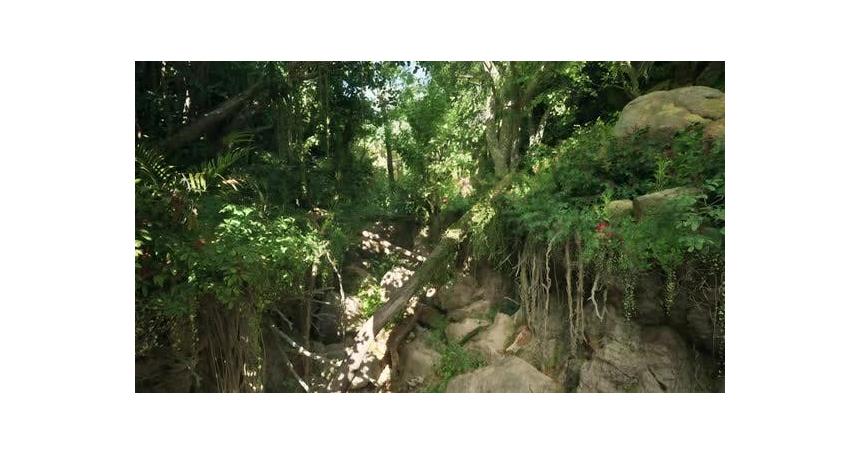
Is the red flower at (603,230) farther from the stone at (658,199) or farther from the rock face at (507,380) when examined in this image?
the rock face at (507,380)

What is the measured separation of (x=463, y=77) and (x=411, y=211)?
1.83 m

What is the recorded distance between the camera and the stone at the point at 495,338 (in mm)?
4520

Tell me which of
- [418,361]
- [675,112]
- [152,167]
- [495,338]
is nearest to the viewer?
[152,167]

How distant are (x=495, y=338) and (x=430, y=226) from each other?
173 cm

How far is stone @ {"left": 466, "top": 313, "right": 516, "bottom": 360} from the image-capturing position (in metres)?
4.52

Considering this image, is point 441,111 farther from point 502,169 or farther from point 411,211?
point 411,211

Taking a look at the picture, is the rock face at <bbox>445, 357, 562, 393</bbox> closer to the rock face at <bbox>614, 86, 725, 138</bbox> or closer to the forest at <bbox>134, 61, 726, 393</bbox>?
the forest at <bbox>134, 61, 726, 393</bbox>

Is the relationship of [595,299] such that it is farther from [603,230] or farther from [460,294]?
[460,294]

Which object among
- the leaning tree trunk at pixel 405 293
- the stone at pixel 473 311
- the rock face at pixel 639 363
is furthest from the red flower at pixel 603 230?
the stone at pixel 473 311

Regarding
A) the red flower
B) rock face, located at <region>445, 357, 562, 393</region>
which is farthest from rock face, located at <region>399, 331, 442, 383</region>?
the red flower

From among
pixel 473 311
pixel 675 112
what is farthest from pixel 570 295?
pixel 675 112

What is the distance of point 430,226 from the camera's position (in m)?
5.72

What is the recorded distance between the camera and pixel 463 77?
191 inches
